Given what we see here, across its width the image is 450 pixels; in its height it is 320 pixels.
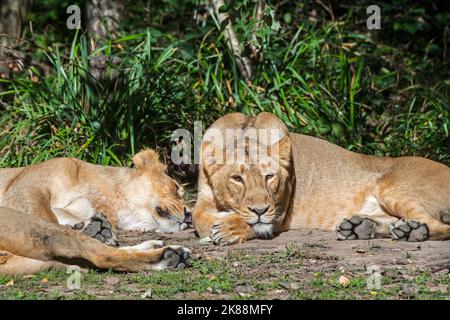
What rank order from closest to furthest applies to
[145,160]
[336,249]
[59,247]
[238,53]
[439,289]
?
[439,289] → [59,247] → [336,249] → [145,160] → [238,53]

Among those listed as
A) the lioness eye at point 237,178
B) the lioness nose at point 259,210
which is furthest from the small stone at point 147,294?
the lioness eye at point 237,178

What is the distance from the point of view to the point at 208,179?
6.80m

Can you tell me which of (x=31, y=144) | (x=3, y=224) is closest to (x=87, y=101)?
(x=31, y=144)

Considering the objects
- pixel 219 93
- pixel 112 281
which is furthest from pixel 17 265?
pixel 219 93

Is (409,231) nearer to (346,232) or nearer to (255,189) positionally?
(346,232)

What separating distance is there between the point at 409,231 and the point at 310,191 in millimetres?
1015

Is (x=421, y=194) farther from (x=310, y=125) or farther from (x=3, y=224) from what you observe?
(x=3, y=224)

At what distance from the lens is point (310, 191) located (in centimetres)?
717

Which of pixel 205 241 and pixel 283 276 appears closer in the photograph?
pixel 283 276

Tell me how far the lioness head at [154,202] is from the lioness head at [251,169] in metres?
0.44

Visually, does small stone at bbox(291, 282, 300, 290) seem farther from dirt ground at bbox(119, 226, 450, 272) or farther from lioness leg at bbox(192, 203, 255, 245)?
lioness leg at bbox(192, 203, 255, 245)

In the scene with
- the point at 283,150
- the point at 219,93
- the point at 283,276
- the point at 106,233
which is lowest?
the point at 283,276

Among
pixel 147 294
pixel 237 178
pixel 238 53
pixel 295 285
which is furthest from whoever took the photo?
pixel 238 53

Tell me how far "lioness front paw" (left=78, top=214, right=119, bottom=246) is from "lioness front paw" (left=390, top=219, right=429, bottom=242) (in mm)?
1898
